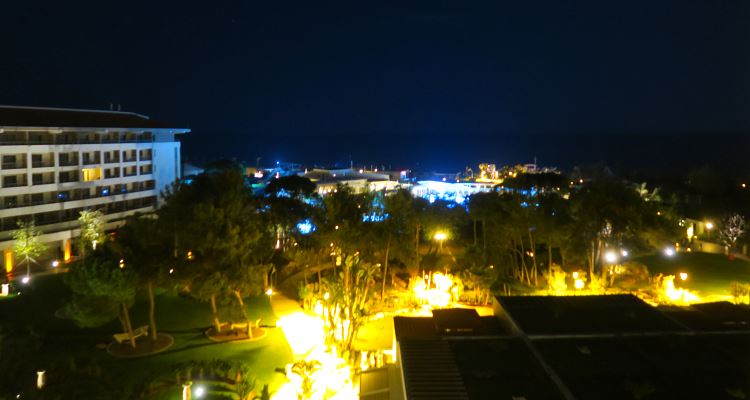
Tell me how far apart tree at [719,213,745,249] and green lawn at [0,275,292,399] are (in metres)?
21.9

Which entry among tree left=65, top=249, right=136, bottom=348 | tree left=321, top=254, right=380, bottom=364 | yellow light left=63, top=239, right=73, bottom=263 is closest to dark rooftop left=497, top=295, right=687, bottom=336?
tree left=321, top=254, right=380, bottom=364

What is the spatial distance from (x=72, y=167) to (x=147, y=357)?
67.9 ft

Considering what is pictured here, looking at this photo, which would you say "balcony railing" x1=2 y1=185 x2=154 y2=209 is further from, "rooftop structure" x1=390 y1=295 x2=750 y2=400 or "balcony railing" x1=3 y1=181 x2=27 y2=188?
"rooftop structure" x1=390 y1=295 x2=750 y2=400

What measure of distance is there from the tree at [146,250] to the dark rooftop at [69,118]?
17.1 m

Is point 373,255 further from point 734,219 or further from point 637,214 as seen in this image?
point 734,219

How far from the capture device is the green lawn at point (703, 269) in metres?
20.5

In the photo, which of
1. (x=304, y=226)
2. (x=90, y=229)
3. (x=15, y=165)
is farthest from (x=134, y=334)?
(x=15, y=165)

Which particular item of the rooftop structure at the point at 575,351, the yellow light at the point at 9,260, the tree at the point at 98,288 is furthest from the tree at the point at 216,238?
the yellow light at the point at 9,260

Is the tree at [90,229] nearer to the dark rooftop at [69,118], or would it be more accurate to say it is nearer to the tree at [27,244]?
the tree at [27,244]

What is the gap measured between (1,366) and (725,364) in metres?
13.9

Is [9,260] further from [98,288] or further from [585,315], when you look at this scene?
[585,315]

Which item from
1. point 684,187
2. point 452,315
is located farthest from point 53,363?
point 684,187

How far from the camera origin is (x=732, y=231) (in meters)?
25.9

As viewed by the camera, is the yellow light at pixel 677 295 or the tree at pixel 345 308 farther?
the yellow light at pixel 677 295
